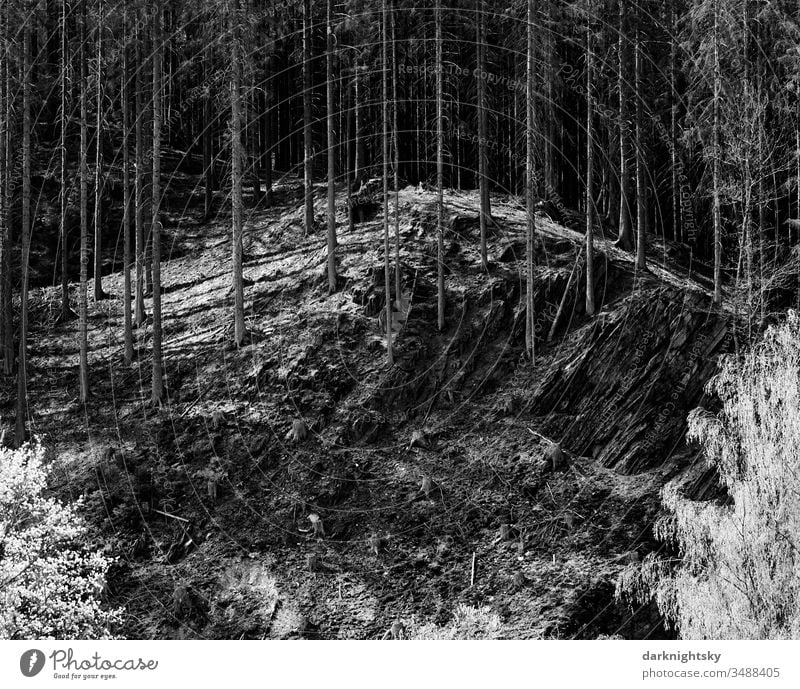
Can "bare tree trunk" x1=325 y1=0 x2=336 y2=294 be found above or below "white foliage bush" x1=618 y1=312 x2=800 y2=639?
above

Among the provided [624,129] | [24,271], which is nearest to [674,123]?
[624,129]

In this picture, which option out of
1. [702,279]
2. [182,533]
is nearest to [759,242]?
[702,279]

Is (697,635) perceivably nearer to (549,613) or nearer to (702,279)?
(549,613)

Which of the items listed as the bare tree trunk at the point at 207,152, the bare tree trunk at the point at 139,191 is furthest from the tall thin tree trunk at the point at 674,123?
the bare tree trunk at the point at 139,191

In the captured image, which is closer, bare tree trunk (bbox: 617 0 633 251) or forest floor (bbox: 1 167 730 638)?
forest floor (bbox: 1 167 730 638)

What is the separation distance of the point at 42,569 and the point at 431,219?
37.1 ft

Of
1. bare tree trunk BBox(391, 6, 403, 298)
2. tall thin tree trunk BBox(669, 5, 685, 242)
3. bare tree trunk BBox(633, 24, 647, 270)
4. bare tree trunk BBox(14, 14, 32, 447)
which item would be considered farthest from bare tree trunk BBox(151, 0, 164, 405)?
tall thin tree trunk BBox(669, 5, 685, 242)

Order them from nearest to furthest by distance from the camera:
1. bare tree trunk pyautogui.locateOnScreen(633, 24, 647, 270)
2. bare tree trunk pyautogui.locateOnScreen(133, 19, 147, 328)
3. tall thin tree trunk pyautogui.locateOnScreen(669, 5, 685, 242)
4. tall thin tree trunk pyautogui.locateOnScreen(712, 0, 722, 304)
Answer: tall thin tree trunk pyautogui.locateOnScreen(712, 0, 722, 304) < tall thin tree trunk pyautogui.locateOnScreen(669, 5, 685, 242) < bare tree trunk pyautogui.locateOnScreen(633, 24, 647, 270) < bare tree trunk pyautogui.locateOnScreen(133, 19, 147, 328)

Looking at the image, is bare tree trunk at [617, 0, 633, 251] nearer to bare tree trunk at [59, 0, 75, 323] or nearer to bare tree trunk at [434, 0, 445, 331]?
bare tree trunk at [434, 0, 445, 331]

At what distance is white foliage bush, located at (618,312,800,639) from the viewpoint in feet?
36.7

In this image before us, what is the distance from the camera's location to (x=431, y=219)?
1955 cm

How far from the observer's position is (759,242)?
51.4 feet

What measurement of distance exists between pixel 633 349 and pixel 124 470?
9689 millimetres

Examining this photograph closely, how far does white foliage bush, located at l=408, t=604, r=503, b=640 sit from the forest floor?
0.15m
